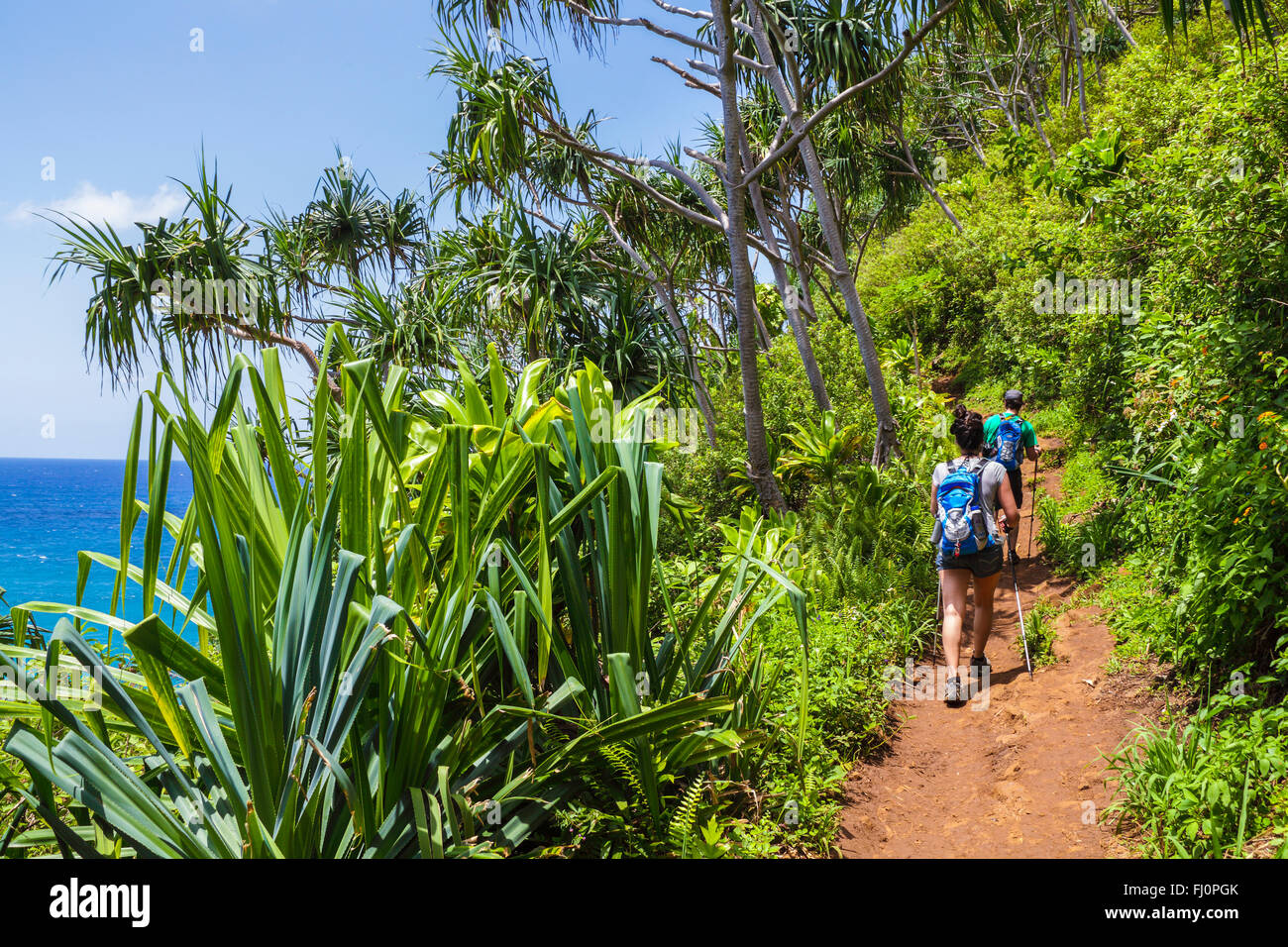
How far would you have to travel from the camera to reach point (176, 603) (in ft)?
7.41

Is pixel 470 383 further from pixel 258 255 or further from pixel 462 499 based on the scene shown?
pixel 258 255

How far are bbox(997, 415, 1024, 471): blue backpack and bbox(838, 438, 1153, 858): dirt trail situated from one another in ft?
5.25

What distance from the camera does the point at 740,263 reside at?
22.7 ft

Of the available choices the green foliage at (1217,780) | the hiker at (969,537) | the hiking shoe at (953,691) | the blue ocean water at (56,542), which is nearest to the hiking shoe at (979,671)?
the hiker at (969,537)

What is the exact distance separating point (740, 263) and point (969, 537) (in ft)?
12.0

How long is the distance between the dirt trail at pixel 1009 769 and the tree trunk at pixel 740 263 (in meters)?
3.09

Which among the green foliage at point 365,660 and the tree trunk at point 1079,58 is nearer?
the green foliage at point 365,660

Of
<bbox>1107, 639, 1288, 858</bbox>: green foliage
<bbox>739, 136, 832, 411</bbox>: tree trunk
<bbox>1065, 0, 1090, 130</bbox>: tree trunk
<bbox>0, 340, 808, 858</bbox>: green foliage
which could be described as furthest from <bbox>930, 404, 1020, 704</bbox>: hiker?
<bbox>1065, 0, 1090, 130</bbox>: tree trunk

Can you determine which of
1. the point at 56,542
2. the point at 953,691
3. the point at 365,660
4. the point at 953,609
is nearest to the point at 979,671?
the point at 953,691

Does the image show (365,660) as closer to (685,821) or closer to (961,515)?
(685,821)

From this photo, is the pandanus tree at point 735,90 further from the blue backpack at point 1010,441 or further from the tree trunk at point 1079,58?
the tree trunk at point 1079,58

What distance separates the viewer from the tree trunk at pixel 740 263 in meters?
6.55

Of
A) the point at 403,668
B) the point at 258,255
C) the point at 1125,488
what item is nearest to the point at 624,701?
the point at 403,668

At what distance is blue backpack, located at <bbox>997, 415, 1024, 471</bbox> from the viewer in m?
5.93
